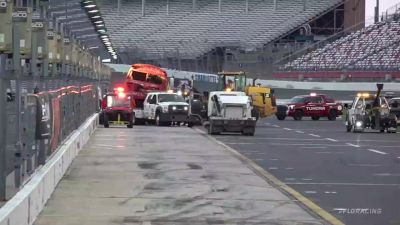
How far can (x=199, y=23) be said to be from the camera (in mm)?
95750

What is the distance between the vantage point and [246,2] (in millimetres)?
99438

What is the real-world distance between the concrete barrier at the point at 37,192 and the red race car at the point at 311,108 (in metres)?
36.1

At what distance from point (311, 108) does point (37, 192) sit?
4356cm

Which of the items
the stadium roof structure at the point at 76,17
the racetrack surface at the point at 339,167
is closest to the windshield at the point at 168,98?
A: the racetrack surface at the point at 339,167

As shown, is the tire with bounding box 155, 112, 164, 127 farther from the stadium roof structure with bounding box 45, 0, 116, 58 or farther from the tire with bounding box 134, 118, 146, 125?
the stadium roof structure with bounding box 45, 0, 116, 58

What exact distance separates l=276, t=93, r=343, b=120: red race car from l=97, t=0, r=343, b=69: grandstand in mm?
28814

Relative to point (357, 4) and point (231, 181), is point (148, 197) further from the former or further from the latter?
point (357, 4)

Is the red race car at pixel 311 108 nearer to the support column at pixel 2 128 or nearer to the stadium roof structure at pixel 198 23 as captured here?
the stadium roof structure at pixel 198 23

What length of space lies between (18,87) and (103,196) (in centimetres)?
378

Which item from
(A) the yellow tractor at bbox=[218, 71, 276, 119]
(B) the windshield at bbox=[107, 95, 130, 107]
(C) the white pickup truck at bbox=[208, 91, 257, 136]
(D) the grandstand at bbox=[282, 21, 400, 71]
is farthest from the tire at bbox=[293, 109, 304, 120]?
(D) the grandstand at bbox=[282, 21, 400, 71]

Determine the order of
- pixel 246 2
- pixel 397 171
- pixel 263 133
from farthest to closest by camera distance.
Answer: pixel 246 2
pixel 263 133
pixel 397 171

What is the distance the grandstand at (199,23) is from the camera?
8725 centimetres

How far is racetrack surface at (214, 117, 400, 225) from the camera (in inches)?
553

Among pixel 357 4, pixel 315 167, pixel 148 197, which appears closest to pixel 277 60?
pixel 357 4
